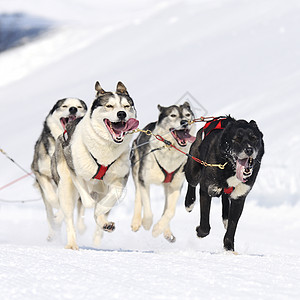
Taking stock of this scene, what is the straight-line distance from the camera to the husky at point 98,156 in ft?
15.5

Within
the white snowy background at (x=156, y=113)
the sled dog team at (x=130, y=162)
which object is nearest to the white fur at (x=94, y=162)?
the sled dog team at (x=130, y=162)

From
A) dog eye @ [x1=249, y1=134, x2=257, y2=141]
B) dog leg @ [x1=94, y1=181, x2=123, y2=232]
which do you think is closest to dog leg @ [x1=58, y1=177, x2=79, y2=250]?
dog leg @ [x1=94, y1=181, x2=123, y2=232]

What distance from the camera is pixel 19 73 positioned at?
24234 mm

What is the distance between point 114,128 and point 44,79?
17.7 metres

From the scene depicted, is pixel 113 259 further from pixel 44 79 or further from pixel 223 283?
pixel 44 79

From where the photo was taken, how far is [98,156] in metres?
4.86

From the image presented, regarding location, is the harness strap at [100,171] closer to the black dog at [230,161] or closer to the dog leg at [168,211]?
the black dog at [230,161]

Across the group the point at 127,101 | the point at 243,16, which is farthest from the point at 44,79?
the point at 127,101

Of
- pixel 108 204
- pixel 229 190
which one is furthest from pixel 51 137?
pixel 229 190

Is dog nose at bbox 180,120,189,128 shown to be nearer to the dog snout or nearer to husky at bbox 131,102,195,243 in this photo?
husky at bbox 131,102,195,243

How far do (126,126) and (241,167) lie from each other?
0.97 metres

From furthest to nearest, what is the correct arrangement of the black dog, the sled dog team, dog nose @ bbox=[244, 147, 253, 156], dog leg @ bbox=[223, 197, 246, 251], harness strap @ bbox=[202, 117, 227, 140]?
harness strap @ bbox=[202, 117, 227, 140]
dog leg @ bbox=[223, 197, 246, 251]
the sled dog team
the black dog
dog nose @ bbox=[244, 147, 253, 156]

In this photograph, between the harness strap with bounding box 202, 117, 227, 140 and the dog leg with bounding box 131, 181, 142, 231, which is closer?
the harness strap with bounding box 202, 117, 227, 140

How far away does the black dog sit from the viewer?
4219 mm
